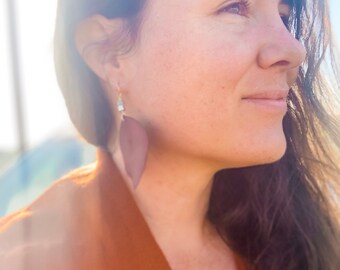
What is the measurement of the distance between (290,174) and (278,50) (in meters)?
0.48

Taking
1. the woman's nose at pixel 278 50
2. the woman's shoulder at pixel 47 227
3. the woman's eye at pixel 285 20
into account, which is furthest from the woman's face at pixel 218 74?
the woman's shoulder at pixel 47 227

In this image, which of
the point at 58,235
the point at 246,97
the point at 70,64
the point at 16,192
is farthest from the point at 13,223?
the point at 16,192

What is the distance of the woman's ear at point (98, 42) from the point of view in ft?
4.93

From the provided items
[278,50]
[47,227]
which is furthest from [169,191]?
[278,50]

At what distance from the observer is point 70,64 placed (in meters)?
1.58

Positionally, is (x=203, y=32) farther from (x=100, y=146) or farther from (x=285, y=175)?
(x=285, y=175)

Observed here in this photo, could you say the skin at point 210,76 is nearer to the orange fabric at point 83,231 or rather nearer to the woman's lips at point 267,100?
the woman's lips at point 267,100

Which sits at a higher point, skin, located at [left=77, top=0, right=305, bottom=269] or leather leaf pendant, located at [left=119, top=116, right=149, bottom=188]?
skin, located at [left=77, top=0, right=305, bottom=269]

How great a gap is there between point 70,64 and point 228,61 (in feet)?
1.31

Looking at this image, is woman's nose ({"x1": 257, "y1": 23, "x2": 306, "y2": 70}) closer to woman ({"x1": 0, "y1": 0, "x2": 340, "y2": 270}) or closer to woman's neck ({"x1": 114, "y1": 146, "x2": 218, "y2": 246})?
woman ({"x1": 0, "y1": 0, "x2": 340, "y2": 270})

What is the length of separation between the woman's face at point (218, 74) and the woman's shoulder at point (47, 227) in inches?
9.9

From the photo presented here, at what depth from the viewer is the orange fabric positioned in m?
1.44

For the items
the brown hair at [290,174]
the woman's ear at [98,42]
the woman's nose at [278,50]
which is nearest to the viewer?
the woman's nose at [278,50]

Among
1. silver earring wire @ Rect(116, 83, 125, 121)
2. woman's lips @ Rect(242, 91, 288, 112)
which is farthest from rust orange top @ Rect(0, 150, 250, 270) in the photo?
woman's lips @ Rect(242, 91, 288, 112)
